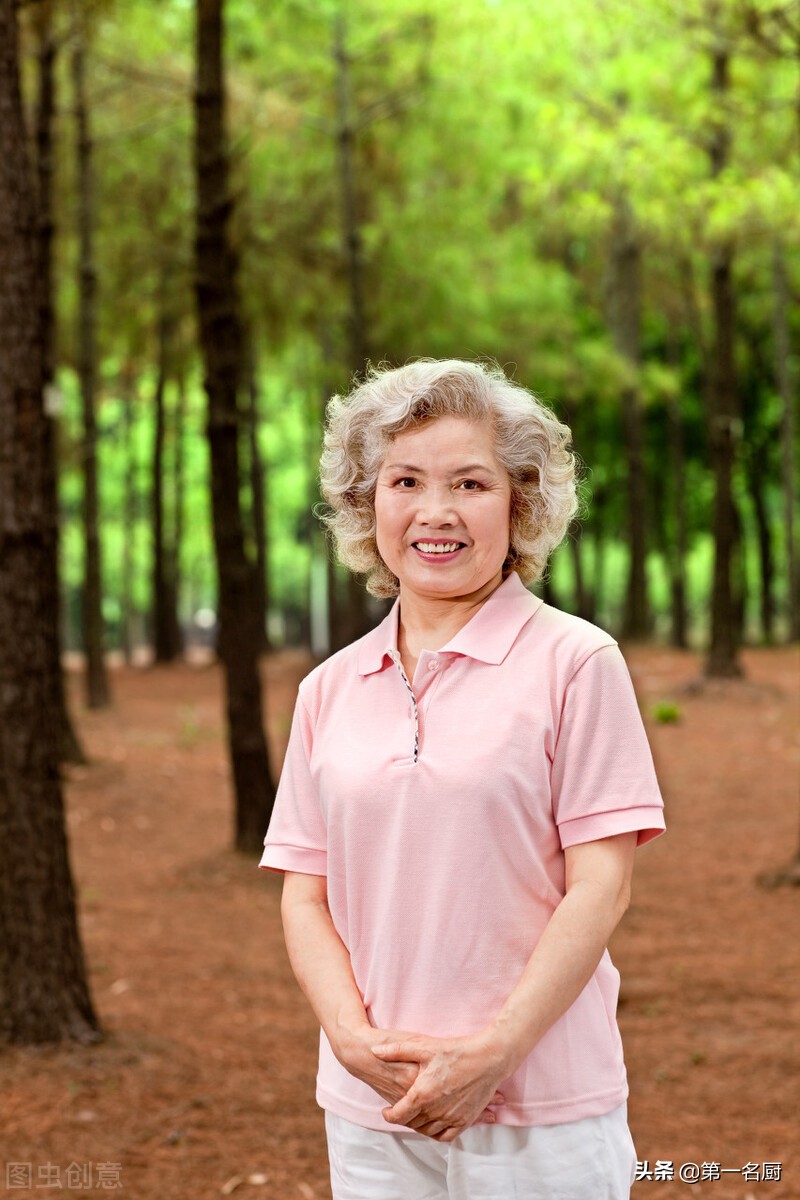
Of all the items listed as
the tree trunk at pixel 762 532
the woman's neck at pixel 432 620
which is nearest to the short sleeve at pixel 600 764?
the woman's neck at pixel 432 620

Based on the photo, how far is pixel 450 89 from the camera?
54.4ft

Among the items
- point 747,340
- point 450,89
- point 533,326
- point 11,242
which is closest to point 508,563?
point 11,242

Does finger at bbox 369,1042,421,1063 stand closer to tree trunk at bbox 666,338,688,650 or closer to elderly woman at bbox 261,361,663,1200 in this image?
elderly woman at bbox 261,361,663,1200

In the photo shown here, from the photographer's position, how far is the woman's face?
7.64ft

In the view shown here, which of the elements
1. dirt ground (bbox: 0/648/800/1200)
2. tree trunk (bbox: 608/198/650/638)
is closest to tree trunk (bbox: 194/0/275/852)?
dirt ground (bbox: 0/648/800/1200)

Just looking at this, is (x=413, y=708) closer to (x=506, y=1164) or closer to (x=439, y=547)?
(x=439, y=547)

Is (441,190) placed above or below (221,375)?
above

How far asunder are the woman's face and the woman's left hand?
0.75m

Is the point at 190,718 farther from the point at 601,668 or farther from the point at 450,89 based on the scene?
the point at 601,668

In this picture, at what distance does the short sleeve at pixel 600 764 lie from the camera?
213cm

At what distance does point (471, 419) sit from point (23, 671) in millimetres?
3217

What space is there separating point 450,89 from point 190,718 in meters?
8.33

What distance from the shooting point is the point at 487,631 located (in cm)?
229

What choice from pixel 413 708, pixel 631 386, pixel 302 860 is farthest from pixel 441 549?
pixel 631 386
